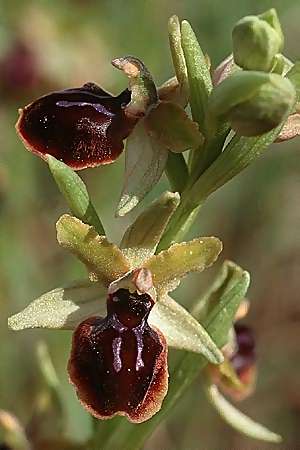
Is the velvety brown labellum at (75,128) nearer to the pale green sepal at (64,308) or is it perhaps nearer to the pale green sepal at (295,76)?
the pale green sepal at (64,308)

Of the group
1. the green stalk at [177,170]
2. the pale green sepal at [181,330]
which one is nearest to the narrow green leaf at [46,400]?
the pale green sepal at [181,330]

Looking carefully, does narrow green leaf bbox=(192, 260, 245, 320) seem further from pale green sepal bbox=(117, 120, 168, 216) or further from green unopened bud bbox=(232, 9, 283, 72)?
green unopened bud bbox=(232, 9, 283, 72)

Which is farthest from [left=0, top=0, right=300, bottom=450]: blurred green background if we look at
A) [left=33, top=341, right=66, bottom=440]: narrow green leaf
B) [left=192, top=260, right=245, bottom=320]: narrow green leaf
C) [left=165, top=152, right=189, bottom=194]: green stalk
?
[left=165, top=152, right=189, bottom=194]: green stalk

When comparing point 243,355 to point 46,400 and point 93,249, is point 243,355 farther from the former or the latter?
point 93,249

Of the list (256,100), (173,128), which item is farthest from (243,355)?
(256,100)

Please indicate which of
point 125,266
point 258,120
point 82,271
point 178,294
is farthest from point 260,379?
point 258,120

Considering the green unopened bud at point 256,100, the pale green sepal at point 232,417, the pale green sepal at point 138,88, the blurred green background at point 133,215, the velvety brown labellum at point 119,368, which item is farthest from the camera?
the blurred green background at point 133,215

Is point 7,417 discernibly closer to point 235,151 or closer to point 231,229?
point 235,151
